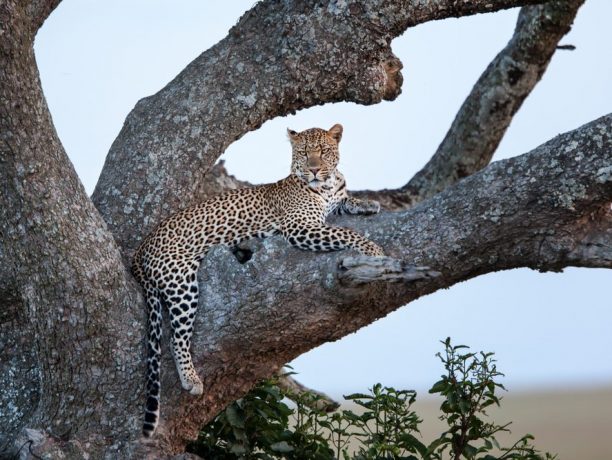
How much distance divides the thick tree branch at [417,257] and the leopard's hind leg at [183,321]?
7cm

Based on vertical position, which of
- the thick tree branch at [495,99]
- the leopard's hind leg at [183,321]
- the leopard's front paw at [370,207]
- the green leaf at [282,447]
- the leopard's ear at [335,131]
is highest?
the thick tree branch at [495,99]

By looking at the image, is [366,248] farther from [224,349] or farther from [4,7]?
[4,7]

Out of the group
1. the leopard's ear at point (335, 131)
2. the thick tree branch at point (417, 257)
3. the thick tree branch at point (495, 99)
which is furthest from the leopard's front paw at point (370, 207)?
the thick tree branch at point (495, 99)

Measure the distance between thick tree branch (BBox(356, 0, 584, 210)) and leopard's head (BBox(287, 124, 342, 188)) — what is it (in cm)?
244

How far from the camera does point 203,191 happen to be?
1017cm

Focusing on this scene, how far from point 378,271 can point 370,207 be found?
174 cm

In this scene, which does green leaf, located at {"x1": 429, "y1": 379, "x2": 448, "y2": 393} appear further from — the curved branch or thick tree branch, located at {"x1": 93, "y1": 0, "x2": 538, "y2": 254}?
the curved branch

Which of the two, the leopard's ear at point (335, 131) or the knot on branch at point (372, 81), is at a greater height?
the knot on branch at point (372, 81)

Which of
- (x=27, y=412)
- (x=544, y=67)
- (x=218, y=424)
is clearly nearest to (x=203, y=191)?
(x=218, y=424)

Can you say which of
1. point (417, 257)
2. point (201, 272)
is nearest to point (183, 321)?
point (201, 272)

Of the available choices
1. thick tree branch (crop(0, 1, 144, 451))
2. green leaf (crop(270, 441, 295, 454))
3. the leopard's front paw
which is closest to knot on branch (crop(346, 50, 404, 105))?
the leopard's front paw

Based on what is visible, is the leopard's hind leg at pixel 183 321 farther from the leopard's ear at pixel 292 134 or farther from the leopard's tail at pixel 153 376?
the leopard's ear at pixel 292 134

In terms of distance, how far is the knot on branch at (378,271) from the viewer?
21.5 feet

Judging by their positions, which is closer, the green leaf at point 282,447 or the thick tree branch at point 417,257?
the thick tree branch at point 417,257
